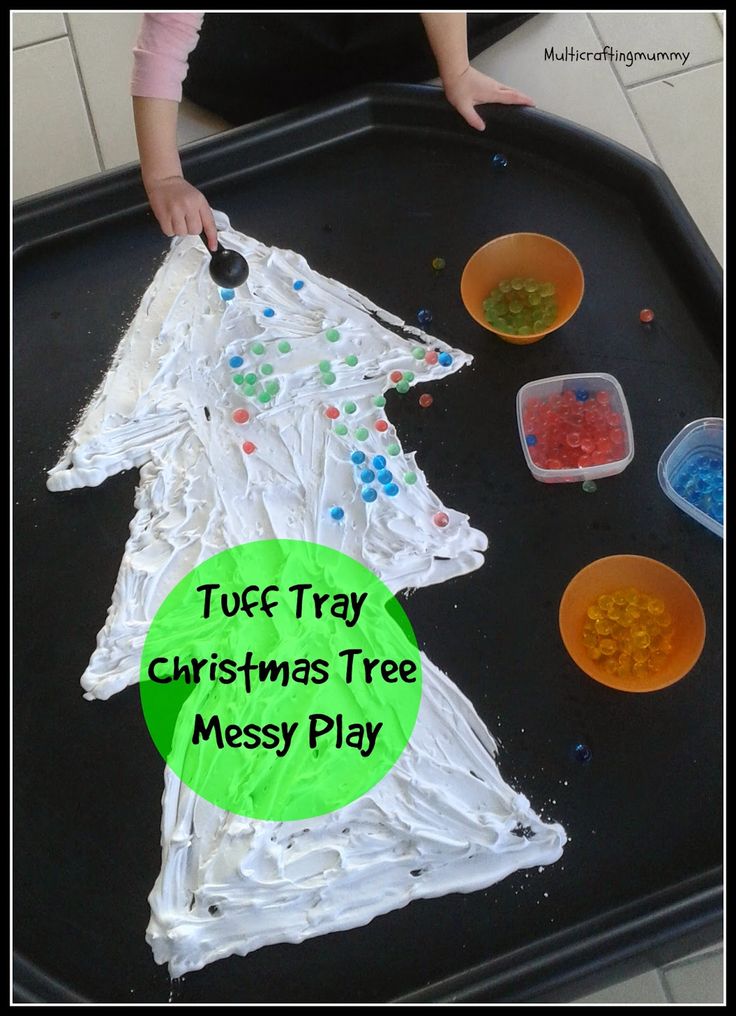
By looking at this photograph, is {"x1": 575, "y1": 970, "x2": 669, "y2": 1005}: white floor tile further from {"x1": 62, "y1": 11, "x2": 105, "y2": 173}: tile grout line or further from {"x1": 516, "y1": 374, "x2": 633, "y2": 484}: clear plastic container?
{"x1": 62, "y1": 11, "x2": 105, "y2": 173}: tile grout line

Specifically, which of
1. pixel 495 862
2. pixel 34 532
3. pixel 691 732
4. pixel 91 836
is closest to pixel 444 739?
pixel 495 862

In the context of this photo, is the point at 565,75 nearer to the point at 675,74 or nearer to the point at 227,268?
the point at 675,74

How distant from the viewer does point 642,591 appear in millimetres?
723

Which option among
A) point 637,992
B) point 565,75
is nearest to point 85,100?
point 565,75

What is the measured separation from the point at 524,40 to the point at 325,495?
30.3 inches

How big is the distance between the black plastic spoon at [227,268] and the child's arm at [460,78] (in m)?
0.31

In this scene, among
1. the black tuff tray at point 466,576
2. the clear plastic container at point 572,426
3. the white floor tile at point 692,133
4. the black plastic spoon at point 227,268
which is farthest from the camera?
the white floor tile at point 692,133

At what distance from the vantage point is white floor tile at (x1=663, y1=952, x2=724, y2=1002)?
764 millimetres

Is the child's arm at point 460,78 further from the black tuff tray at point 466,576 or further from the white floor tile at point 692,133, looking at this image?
the white floor tile at point 692,133

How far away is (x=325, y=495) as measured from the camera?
0.78m

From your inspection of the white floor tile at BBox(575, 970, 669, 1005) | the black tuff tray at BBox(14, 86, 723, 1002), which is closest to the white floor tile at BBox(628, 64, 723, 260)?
the black tuff tray at BBox(14, 86, 723, 1002)

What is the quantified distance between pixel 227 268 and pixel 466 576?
1.37ft

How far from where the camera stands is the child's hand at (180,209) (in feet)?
2.86
